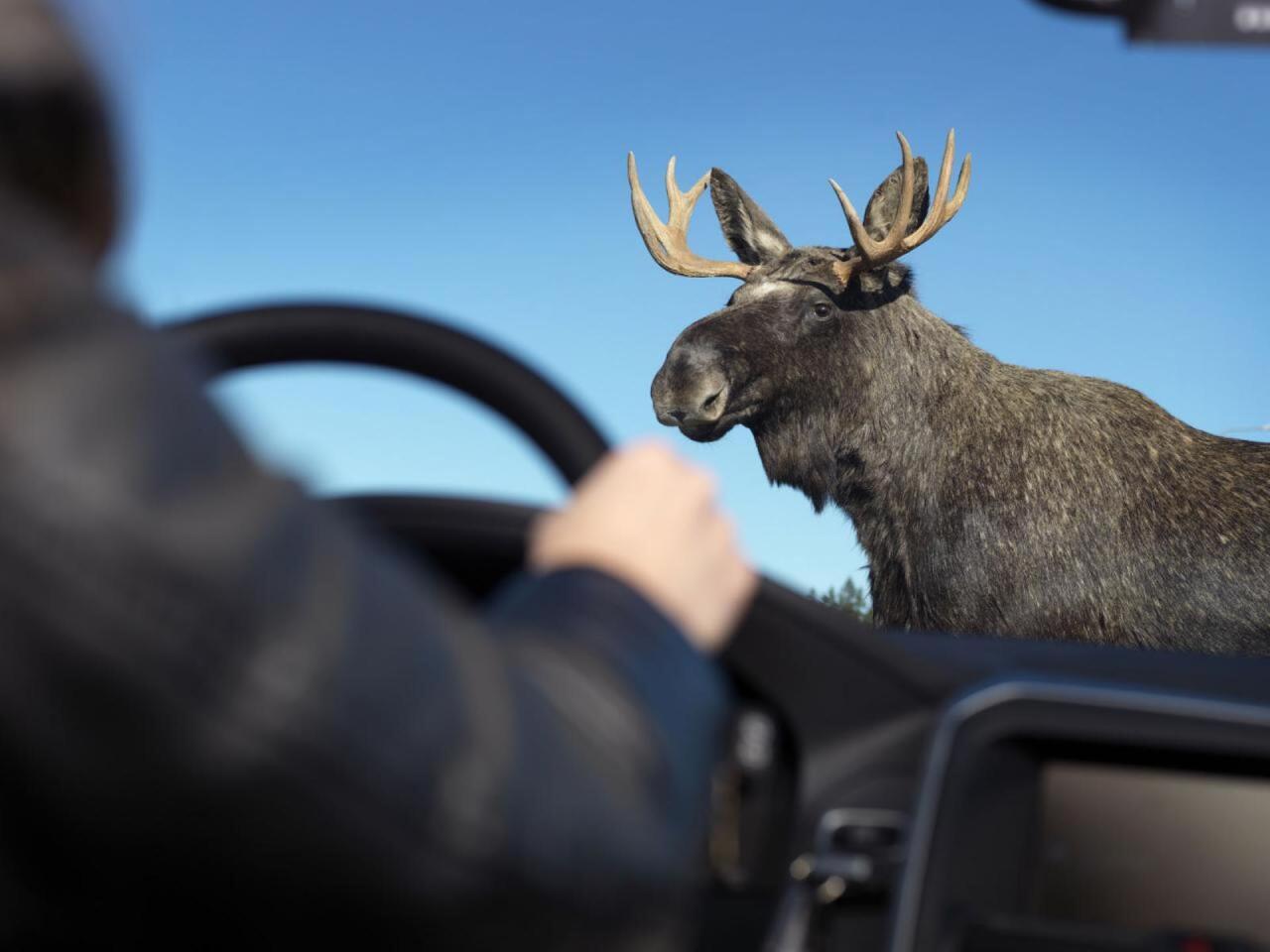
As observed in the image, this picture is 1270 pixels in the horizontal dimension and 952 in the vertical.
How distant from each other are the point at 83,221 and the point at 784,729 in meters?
0.80

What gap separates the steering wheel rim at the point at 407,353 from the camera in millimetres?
1067

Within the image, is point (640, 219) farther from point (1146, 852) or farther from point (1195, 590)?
point (1146, 852)

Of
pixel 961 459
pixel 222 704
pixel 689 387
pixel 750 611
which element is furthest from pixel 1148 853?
pixel 961 459

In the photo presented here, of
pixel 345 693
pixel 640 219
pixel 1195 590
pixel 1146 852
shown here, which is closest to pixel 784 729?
pixel 1146 852

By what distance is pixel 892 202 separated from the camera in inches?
402

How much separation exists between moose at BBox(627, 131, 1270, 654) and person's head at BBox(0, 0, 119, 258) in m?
8.18

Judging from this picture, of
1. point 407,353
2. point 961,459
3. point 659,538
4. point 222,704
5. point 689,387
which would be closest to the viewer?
point 222,704

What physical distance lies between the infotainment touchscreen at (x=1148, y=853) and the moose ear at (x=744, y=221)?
9.45 metres

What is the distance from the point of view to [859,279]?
374 inches

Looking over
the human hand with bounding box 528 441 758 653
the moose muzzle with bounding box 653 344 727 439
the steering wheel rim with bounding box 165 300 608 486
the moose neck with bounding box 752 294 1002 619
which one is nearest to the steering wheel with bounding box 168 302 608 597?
the steering wheel rim with bounding box 165 300 608 486

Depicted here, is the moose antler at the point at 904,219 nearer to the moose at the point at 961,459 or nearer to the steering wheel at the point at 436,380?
the moose at the point at 961,459

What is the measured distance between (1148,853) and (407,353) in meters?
0.75

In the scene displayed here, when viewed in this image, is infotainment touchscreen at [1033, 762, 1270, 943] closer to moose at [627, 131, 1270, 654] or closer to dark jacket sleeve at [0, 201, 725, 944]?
dark jacket sleeve at [0, 201, 725, 944]

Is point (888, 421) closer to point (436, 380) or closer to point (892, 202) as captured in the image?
point (892, 202)
